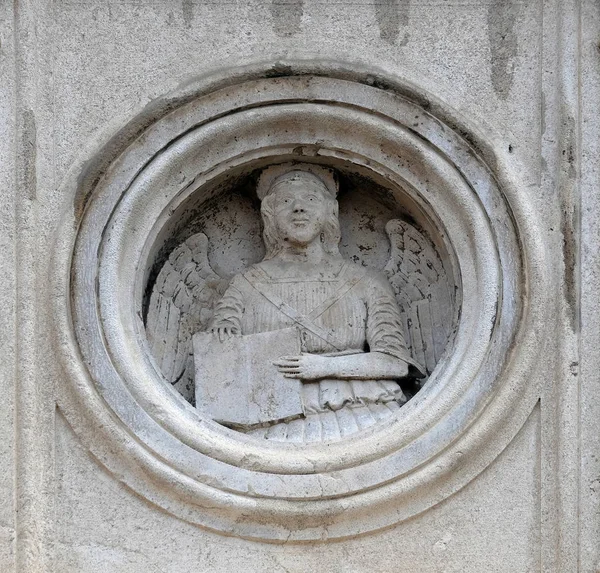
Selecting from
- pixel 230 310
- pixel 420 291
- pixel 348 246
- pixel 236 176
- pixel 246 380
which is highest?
pixel 236 176

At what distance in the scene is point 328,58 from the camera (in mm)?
7926

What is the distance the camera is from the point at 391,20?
8.00m

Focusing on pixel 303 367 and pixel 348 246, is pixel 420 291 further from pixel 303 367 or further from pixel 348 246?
pixel 303 367

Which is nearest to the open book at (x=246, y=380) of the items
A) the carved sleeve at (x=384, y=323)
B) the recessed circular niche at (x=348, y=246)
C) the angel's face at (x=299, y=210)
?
the recessed circular niche at (x=348, y=246)

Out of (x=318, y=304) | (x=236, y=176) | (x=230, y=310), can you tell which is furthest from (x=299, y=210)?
(x=230, y=310)

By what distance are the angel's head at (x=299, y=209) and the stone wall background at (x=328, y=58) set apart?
0.66 metres

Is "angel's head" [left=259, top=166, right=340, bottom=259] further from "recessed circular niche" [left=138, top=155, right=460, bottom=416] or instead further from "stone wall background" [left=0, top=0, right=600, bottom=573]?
"stone wall background" [left=0, top=0, right=600, bottom=573]

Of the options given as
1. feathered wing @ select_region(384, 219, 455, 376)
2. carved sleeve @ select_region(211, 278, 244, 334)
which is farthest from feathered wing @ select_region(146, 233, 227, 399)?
feathered wing @ select_region(384, 219, 455, 376)

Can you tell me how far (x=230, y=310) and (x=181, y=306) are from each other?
0.95ft

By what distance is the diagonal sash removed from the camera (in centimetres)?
809

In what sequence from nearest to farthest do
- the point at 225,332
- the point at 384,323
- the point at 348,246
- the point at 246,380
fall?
the point at 246,380, the point at 225,332, the point at 384,323, the point at 348,246

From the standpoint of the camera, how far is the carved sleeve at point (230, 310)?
8086mm

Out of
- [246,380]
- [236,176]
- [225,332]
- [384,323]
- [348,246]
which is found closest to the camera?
[246,380]

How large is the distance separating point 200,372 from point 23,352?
833 millimetres
